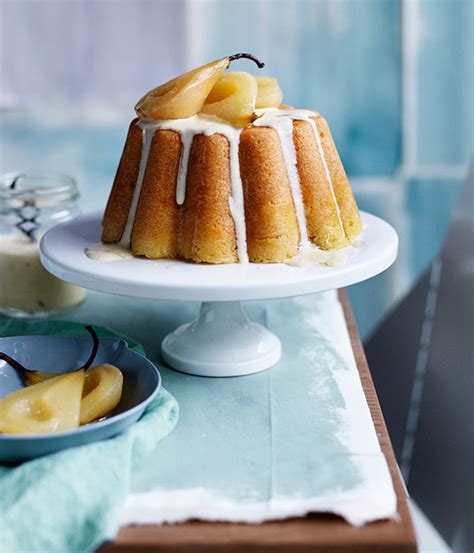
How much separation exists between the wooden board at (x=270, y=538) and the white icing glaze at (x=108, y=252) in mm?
394

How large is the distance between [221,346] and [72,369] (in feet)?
0.72

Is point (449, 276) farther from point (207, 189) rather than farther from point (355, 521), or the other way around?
point (355, 521)

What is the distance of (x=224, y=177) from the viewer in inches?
41.9

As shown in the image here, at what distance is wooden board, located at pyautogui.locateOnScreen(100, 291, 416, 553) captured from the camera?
0.78 m

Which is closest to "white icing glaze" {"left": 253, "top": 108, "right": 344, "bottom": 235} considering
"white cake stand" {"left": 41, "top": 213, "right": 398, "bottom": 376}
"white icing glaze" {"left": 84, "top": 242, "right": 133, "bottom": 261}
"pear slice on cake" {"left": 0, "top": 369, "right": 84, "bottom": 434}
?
"white cake stand" {"left": 41, "top": 213, "right": 398, "bottom": 376}

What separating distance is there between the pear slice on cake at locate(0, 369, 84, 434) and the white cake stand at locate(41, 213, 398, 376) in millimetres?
139

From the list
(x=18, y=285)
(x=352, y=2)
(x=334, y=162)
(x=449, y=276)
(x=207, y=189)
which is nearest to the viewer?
(x=207, y=189)

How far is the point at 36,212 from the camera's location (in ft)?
4.48

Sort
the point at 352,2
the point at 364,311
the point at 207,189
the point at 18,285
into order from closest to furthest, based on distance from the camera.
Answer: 1. the point at 207,189
2. the point at 18,285
3. the point at 352,2
4. the point at 364,311

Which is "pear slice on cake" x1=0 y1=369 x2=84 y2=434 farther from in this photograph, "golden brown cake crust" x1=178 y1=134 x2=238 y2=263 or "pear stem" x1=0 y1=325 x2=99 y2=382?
"golden brown cake crust" x1=178 y1=134 x2=238 y2=263

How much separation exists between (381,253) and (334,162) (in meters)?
0.17

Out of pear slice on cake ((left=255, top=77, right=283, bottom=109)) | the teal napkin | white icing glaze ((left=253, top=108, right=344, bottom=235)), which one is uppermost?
pear slice on cake ((left=255, top=77, right=283, bottom=109))

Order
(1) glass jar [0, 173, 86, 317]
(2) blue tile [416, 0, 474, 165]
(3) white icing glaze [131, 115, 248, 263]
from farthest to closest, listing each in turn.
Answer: (2) blue tile [416, 0, 474, 165] → (1) glass jar [0, 173, 86, 317] → (3) white icing glaze [131, 115, 248, 263]

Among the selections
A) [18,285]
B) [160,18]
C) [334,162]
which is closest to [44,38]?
[160,18]
